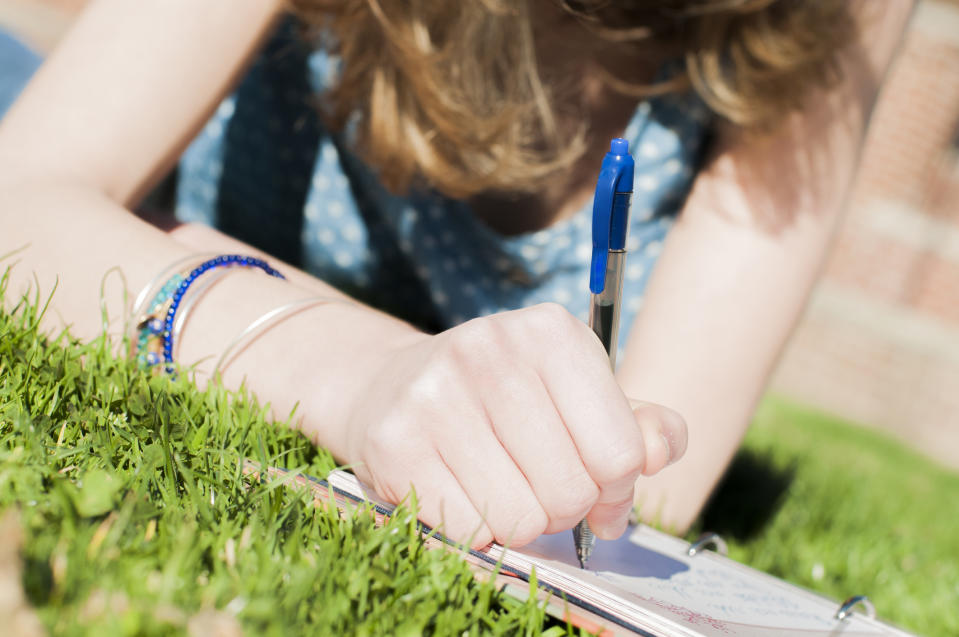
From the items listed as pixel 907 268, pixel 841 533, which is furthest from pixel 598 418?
pixel 907 268

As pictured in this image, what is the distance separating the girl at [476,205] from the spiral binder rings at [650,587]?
5 centimetres

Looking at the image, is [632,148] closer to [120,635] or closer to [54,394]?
[54,394]

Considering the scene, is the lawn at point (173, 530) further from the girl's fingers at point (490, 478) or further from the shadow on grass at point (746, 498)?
the shadow on grass at point (746, 498)

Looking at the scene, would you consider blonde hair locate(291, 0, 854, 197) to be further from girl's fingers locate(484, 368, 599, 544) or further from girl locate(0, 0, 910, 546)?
girl's fingers locate(484, 368, 599, 544)

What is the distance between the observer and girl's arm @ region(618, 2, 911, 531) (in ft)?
4.64

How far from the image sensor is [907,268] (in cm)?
677

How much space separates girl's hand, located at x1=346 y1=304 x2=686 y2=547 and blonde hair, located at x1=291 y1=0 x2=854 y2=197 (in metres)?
0.79

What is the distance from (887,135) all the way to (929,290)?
140 centimetres

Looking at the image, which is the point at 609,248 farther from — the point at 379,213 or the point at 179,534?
the point at 379,213

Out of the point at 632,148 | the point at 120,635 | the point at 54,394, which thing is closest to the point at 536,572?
the point at 120,635

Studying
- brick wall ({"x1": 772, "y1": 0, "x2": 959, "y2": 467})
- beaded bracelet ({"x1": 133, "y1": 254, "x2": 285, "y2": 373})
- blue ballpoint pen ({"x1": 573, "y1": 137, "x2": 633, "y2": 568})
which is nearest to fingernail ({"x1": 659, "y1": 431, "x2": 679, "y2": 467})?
blue ballpoint pen ({"x1": 573, "y1": 137, "x2": 633, "y2": 568})

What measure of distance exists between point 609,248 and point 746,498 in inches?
62.0

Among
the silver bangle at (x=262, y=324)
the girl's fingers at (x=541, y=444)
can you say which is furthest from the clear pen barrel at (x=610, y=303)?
the silver bangle at (x=262, y=324)

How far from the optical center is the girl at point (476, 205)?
2.50ft
